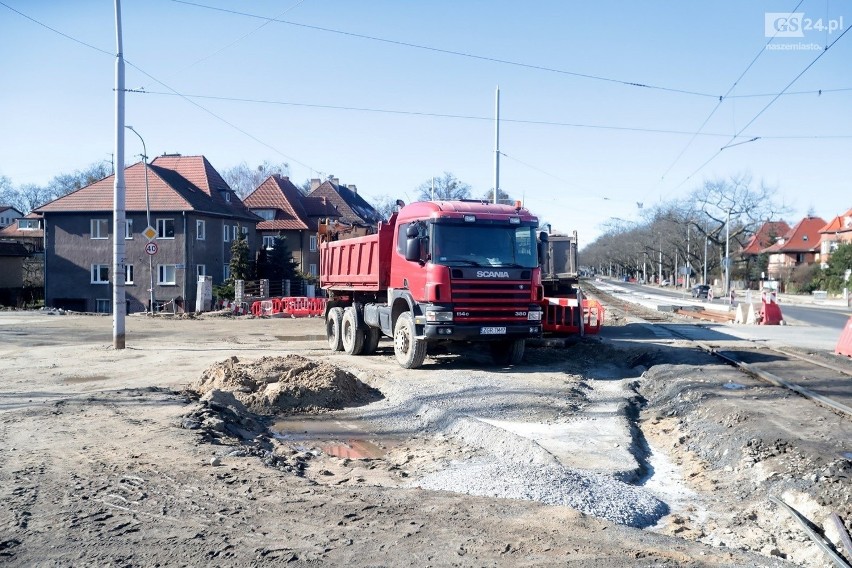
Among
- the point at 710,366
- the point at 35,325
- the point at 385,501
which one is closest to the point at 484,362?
the point at 710,366

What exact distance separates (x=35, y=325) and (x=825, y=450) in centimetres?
2836

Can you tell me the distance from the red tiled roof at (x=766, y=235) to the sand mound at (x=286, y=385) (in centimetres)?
9295

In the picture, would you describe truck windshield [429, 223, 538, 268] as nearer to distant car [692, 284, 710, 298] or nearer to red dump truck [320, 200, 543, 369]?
red dump truck [320, 200, 543, 369]

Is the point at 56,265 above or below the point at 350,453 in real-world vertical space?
above

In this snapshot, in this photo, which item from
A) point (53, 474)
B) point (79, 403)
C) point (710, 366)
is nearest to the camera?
point (53, 474)

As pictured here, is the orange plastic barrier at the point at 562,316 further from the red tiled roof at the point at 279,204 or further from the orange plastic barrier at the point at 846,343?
the red tiled roof at the point at 279,204

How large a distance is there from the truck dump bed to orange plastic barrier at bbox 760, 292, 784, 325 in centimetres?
1697

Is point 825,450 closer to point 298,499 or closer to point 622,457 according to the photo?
point 622,457

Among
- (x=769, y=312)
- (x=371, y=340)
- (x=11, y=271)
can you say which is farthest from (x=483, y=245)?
(x=11, y=271)

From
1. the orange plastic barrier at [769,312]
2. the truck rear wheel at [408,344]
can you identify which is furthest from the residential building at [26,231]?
the truck rear wheel at [408,344]

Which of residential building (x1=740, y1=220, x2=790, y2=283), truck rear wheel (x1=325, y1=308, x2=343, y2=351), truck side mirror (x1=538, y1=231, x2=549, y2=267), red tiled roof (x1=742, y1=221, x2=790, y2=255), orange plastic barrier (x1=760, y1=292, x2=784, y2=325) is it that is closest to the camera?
truck side mirror (x1=538, y1=231, x2=549, y2=267)

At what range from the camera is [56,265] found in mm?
45594

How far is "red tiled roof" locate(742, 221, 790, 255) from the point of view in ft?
321

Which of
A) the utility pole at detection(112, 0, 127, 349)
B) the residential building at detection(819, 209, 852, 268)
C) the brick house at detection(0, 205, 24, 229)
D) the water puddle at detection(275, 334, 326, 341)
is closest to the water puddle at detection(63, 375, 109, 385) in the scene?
the utility pole at detection(112, 0, 127, 349)
